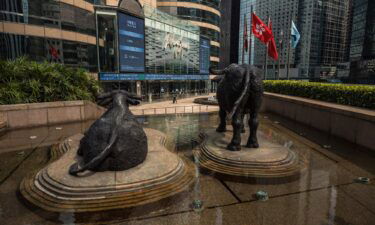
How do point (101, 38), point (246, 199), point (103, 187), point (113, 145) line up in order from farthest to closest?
1. point (101, 38)
2. point (113, 145)
3. point (246, 199)
4. point (103, 187)

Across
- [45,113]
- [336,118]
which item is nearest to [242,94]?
[336,118]

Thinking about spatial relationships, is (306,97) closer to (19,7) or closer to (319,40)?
(19,7)

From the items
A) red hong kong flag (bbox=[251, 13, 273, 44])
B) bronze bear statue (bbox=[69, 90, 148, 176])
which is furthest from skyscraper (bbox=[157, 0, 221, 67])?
bronze bear statue (bbox=[69, 90, 148, 176])

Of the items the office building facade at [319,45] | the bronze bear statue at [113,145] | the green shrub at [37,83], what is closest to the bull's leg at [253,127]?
the bronze bear statue at [113,145]

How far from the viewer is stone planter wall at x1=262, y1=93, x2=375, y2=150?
7.21m

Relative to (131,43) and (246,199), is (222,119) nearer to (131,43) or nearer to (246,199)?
(246,199)

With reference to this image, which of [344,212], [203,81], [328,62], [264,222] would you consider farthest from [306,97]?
[328,62]

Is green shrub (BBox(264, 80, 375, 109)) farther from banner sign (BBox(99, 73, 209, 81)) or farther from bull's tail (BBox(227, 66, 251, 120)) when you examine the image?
banner sign (BBox(99, 73, 209, 81))

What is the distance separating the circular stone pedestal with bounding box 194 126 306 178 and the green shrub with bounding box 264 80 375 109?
196 inches

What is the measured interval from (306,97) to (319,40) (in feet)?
286

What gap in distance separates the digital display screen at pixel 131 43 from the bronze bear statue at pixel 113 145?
A: 24927 millimetres

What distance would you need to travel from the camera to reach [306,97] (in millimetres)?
12539

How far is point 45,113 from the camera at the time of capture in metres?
10.1

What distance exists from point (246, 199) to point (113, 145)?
288cm
